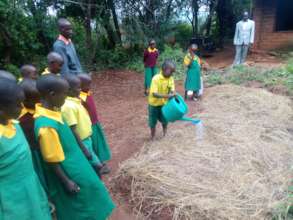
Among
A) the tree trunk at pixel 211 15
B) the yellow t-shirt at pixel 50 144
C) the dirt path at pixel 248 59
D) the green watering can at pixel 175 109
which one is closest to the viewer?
the yellow t-shirt at pixel 50 144

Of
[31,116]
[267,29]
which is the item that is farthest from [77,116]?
[267,29]

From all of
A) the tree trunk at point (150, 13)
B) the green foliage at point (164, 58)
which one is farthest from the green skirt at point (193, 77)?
the tree trunk at point (150, 13)

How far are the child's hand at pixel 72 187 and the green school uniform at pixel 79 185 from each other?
0.13 ft

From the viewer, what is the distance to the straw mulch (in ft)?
8.97

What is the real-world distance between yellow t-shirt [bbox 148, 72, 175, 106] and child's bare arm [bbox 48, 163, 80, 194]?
2.15 meters

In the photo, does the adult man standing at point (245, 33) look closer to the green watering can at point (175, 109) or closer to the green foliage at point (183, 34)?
the green foliage at point (183, 34)

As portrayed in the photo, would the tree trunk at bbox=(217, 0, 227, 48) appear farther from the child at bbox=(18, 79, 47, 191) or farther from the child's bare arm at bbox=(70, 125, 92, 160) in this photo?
the child at bbox=(18, 79, 47, 191)

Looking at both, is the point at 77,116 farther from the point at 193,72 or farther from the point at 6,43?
the point at 6,43

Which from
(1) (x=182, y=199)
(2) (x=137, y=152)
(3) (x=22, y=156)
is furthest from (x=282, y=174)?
(3) (x=22, y=156)

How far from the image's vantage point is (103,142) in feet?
10.9

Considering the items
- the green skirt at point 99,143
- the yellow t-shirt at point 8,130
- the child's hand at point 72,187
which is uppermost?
the yellow t-shirt at point 8,130

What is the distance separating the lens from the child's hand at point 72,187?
6.32 feet

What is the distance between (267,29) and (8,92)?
11082mm

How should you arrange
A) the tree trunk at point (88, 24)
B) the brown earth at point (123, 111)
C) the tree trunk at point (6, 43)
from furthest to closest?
1. the tree trunk at point (88, 24)
2. the tree trunk at point (6, 43)
3. the brown earth at point (123, 111)
